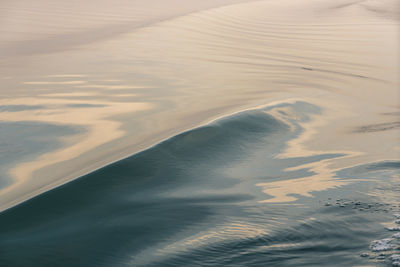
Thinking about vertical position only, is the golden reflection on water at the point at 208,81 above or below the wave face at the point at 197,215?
above

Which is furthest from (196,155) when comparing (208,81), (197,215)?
(208,81)

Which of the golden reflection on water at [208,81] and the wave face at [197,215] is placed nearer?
the wave face at [197,215]

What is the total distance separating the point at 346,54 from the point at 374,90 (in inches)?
29.2

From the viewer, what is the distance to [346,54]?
2.74 meters

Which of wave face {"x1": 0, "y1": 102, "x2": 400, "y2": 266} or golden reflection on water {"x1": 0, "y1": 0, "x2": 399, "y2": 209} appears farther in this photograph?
golden reflection on water {"x1": 0, "y1": 0, "x2": 399, "y2": 209}

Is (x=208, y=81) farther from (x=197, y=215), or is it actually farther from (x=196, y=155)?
(x=197, y=215)

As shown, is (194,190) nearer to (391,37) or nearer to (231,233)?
(231,233)

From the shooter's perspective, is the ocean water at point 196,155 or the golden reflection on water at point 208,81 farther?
the golden reflection on water at point 208,81

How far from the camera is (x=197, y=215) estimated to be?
1.06 m

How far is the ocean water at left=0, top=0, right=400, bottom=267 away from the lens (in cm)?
96

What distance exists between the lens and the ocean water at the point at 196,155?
96 centimetres

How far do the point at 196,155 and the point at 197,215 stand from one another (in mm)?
285

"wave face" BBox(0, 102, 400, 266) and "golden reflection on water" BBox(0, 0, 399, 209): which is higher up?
"golden reflection on water" BBox(0, 0, 399, 209)

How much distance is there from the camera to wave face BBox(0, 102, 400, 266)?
0.93 m
